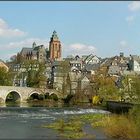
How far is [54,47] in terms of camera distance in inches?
7667

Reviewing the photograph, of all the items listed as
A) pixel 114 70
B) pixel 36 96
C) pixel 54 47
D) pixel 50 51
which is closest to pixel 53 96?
pixel 36 96

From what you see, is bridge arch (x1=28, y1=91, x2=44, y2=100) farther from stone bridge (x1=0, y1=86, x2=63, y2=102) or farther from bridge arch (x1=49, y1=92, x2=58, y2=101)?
bridge arch (x1=49, y1=92, x2=58, y2=101)

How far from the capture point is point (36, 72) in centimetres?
10675

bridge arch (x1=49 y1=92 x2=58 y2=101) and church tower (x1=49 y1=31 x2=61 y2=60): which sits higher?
church tower (x1=49 y1=31 x2=61 y2=60)

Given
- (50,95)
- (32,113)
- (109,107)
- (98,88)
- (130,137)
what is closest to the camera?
(130,137)

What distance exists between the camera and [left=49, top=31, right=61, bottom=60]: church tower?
19412cm

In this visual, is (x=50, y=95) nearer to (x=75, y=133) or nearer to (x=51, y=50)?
(x=75, y=133)

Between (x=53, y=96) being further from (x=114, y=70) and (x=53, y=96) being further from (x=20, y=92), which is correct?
(x=114, y=70)

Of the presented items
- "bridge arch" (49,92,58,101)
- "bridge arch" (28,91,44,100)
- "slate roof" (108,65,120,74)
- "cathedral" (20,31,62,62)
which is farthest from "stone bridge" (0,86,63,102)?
"cathedral" (20,31,62,62)

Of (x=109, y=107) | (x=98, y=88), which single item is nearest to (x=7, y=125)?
(x=109, y=107)

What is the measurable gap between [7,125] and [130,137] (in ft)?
49.2

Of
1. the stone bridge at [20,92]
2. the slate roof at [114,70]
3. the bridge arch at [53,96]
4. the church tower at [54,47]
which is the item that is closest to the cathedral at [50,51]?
the church tower at [54,47]

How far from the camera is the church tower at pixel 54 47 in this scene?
194125 millimetres

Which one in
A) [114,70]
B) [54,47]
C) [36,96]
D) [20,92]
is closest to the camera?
[20,92]
